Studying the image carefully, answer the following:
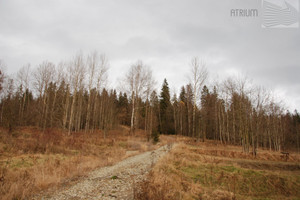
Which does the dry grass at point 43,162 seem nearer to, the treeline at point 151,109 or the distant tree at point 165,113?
the treeline at point 151,109

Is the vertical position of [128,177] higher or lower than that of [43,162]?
higher

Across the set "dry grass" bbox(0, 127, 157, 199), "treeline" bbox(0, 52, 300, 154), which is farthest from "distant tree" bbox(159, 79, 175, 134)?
"dry grass" bbox(0, 127, 157, 199)

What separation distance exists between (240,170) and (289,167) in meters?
7.08

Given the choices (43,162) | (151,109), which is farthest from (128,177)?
(151,109)

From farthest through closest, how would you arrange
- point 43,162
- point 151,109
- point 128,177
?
point 151,109, point 43,162, point 128,177

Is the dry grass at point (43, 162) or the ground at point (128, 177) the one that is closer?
the ground at point (128, 177)

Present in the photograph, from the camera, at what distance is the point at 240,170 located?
412 inches

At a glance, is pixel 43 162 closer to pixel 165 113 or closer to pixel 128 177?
pixel 128 177

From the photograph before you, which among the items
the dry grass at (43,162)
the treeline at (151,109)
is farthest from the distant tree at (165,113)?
the dry grass at (43,162)

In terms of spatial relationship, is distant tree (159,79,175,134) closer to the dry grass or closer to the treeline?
the treeline

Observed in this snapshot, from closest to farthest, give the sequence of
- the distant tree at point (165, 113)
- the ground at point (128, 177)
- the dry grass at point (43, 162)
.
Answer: the ground at point (128, 177), the dry grass at point (43, 162), the distant tree at point (165, 113)

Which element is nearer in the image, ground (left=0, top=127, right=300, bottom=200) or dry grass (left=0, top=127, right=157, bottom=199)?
ground (left=0, top=127, right=300, bottom=200)

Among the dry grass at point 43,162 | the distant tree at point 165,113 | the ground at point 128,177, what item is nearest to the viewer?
the ground at point 128,177

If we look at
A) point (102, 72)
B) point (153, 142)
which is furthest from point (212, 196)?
point (102, 72)
